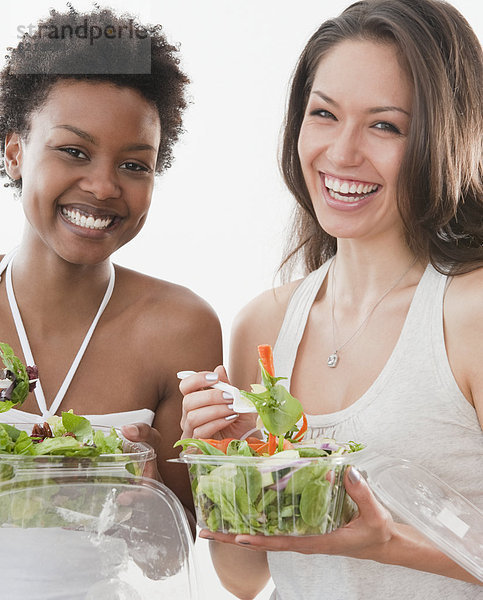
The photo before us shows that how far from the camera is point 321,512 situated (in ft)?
3.44

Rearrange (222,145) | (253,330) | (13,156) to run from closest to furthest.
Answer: (253,330), (13,156), (222,145)

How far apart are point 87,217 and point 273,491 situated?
0.86 metres

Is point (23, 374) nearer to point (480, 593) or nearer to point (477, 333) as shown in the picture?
point (477, 333)

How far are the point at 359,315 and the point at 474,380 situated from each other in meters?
0.31

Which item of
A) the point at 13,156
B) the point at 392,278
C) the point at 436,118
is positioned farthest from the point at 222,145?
the point at 436,118

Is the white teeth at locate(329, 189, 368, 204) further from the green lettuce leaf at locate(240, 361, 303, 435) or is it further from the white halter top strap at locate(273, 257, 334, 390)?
the green lettuce leaf at locate(240, 361, 303, 435)

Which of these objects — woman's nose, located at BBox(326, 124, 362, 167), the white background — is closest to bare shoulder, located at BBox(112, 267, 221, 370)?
woman's nose, located at BBox(326, 124, 362, 167)

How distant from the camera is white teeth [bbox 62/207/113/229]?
1670 mm

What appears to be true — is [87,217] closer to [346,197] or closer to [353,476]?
[346,197]

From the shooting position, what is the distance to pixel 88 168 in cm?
166

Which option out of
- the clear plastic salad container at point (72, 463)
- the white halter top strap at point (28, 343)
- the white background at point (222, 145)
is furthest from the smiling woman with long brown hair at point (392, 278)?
the white background at point (222, 145)

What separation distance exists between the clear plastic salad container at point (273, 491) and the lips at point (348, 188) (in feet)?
1.87

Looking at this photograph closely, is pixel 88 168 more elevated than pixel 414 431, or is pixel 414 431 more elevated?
pixel 88 168

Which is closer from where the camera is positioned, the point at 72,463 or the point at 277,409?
the point at 72,463
